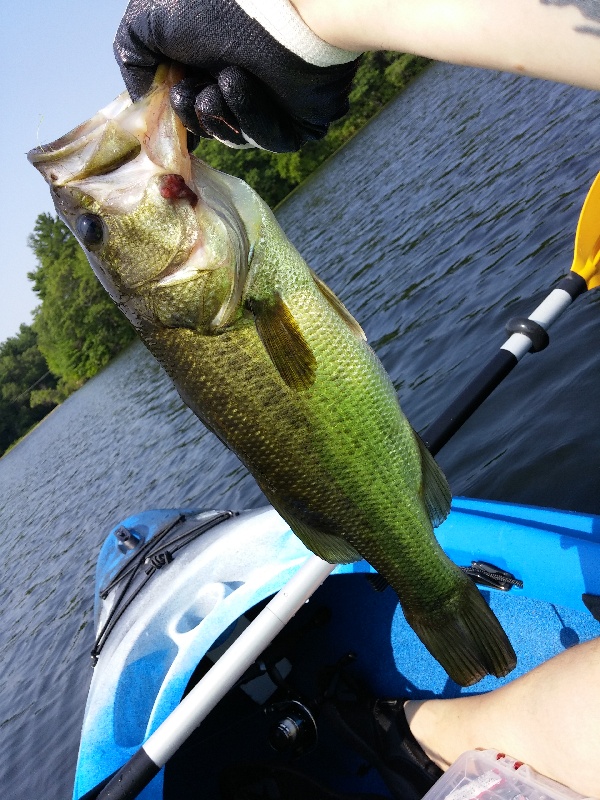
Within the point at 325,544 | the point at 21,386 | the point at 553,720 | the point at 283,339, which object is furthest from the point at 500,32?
the point at 21,386

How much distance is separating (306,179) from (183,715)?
1973 inches

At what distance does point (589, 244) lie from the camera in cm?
483

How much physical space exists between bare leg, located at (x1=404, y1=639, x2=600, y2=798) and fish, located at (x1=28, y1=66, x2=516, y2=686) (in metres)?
0.75

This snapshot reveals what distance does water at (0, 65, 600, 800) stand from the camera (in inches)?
262

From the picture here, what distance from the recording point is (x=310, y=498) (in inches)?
82.4

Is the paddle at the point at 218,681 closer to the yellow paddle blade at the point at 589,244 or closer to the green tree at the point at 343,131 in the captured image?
the yellow paddle blade at the point at 589,244

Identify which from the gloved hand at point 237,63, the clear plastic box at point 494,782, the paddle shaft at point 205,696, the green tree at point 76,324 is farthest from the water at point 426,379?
the green tree at point 76,324

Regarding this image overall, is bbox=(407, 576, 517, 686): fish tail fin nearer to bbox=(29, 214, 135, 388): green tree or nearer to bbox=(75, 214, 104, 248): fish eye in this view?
bbox=(75, 214, 104, 248): fish eye

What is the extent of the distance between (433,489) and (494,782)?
1031 millimetres

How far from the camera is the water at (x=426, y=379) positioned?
21.9ft

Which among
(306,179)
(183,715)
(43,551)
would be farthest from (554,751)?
(306,179)

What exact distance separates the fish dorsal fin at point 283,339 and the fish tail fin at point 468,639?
3.29ft

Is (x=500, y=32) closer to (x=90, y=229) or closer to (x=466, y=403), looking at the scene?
(x=90, y=229)

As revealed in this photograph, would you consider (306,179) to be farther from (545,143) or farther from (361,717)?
(361,717)
